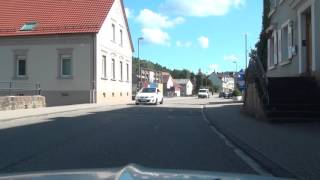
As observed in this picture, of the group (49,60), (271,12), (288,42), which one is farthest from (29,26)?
(288,42)

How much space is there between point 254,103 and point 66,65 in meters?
26.3

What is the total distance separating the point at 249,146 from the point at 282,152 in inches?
63.8

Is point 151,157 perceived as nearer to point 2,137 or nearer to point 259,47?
point 2,137

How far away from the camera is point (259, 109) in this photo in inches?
922

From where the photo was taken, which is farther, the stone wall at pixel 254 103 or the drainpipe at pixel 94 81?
the drainpipe at pixel 94 81

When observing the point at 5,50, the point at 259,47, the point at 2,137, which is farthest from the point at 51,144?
the point at 5,50

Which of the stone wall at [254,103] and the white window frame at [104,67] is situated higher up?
the white window frame at [104,67]

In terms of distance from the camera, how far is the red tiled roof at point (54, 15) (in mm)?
49125

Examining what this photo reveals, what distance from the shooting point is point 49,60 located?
1924 inches

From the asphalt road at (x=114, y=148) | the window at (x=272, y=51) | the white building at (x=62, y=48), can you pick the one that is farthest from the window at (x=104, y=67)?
the asphalt road at (x=114, y=148)

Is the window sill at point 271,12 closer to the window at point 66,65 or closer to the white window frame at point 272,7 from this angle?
the white window frame at point 272,7

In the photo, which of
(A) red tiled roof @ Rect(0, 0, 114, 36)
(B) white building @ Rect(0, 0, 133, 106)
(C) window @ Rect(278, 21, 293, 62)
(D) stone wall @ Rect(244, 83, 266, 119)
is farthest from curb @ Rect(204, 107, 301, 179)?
(A) red tiled roof @ Rect(0, 0, 114, 36)

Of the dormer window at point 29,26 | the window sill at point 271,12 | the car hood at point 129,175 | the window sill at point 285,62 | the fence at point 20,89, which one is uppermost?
the dormer window at point 29,26

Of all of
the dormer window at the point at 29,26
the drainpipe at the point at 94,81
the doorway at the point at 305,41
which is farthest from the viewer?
the dormer window at the point at 29,26
